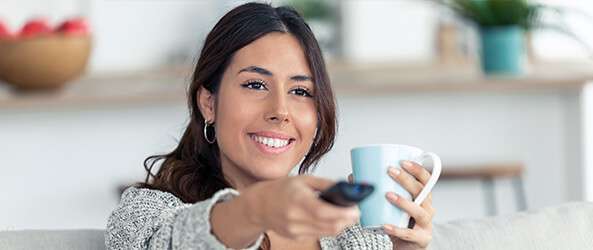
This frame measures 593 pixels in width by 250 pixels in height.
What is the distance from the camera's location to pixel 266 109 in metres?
1.73

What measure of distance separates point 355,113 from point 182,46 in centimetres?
156

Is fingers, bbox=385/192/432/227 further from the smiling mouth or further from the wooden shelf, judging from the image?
the wooden shelf

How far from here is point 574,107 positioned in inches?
151

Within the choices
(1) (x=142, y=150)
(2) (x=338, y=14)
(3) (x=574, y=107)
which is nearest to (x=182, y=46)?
(2) (x=338, y=14)

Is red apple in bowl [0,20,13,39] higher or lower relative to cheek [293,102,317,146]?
lower

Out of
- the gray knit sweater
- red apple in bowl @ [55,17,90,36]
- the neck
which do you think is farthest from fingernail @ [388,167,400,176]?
red apple in bowl @ [55,17,90,36]

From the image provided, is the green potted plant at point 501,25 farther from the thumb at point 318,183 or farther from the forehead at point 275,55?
the thumb at point 318,183

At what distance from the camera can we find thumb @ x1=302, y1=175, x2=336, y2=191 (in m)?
1.19

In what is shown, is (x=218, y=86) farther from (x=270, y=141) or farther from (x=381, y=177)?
(x=381, y=177)

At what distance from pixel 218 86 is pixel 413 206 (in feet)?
1.30

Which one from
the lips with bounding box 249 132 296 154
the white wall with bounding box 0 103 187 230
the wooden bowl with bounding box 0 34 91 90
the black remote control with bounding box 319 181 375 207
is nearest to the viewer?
the black remote control with bounding box 319 181 375 207

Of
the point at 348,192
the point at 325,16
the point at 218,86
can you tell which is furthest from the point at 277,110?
the point at 325,16

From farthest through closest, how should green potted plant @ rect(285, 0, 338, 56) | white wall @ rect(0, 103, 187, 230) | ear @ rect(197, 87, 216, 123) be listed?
green potted plant @ rect(285, 0, 338, 56), white wall @ rect(0, 103, 187, 230), ear @ rect(197, 87, 216, 123)

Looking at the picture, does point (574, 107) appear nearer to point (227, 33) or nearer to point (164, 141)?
point (164, 141)
